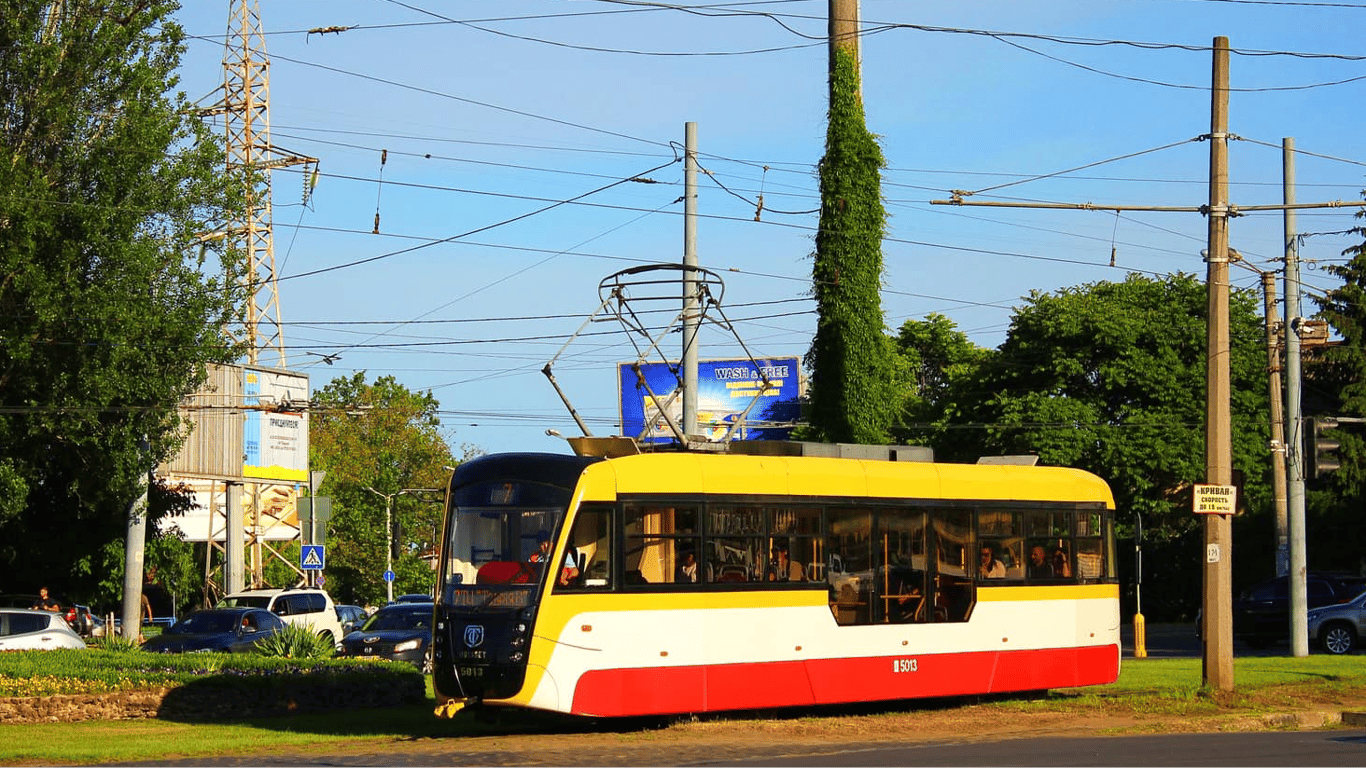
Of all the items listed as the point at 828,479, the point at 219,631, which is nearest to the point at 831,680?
the point at 828,479

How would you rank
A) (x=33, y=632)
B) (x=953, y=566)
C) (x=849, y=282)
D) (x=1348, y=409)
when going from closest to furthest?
(x=953, y=566)
(x=33, y=632)
(x=849, y=282)
(x=1348, y=409)

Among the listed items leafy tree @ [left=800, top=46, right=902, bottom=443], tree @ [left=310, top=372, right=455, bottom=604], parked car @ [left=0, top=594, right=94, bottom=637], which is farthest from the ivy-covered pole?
tree @ [left=310, top=372, right=455, bottom=604]

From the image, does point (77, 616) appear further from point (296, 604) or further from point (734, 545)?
point (734, 545)

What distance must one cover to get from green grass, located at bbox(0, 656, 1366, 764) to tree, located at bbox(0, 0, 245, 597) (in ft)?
32.8

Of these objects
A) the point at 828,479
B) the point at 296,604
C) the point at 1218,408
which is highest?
the point at 1218,408

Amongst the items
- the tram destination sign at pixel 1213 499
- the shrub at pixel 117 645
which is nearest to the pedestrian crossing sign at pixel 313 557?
the shrub at pixel 117 645

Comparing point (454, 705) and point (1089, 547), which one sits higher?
point (1089, 547)

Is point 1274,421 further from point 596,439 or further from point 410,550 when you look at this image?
point 410,550

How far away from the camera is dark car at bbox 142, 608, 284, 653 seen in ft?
88.7

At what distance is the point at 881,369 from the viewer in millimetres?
28516

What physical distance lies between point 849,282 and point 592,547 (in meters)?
12.4

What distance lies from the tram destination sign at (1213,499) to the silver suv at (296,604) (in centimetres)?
1832

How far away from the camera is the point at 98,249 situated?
2898 centimetres

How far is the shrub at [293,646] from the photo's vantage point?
2403 cm
